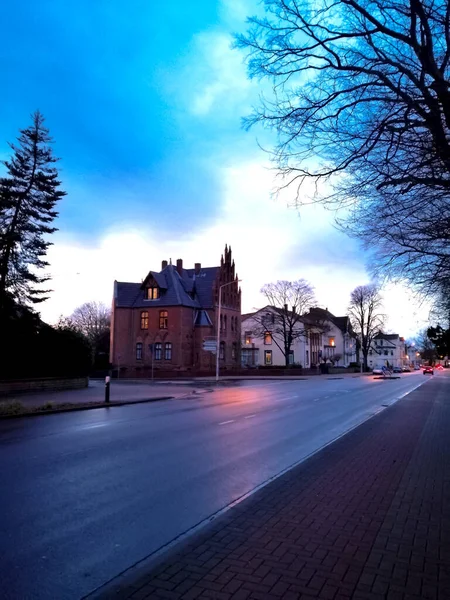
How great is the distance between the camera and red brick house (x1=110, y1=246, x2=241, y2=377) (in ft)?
197

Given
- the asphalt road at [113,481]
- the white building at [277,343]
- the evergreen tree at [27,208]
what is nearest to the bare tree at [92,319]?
the white building at [277,343]

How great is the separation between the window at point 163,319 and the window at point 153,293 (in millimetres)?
2311

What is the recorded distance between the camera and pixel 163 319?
61156 millimetres

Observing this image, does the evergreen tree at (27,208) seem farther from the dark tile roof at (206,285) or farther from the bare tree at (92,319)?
the bare tree at (92,319)

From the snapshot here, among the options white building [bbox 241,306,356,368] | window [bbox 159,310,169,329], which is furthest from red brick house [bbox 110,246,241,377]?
white building [bbox 241,306,356,368]

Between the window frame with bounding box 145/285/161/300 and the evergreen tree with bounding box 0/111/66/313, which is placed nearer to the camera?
the evergreen tree with bounding box 0/111/66/313

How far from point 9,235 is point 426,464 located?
2855 centimetres

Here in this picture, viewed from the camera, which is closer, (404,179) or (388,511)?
(388,511)

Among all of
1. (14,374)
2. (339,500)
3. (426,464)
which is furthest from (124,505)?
(14,374)

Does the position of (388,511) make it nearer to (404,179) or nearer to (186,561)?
(186,561)

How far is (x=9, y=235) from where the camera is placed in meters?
30.5

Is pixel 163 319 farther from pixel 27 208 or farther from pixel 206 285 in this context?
pixel 27 208

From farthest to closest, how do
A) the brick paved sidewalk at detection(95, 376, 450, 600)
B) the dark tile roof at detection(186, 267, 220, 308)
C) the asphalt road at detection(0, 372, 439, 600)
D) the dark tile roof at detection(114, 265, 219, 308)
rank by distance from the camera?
the dark tile roof at detection(186, 267, 220, 308), the dark tile roof at detection(114, 265, 219, 308), the asphalt road at detection(0, 372, 439, 600), the brick paved sidewalk at detection(95, 376, 450, 600)

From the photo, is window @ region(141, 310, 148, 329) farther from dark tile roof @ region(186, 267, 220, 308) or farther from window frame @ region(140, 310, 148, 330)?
dark tile roof @ region(186, 267, 220, 308)
